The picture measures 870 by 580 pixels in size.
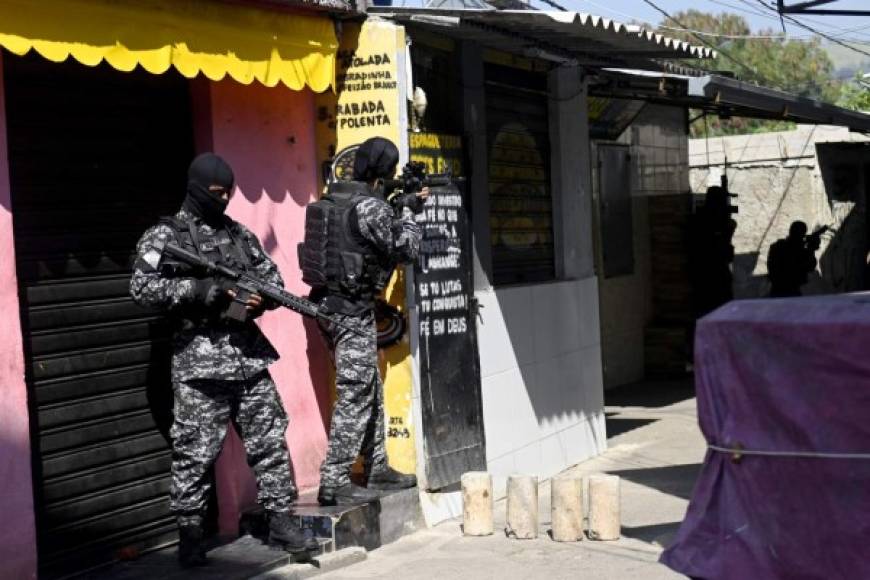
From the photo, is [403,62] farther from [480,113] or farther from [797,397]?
[797,397]

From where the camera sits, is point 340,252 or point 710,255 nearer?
point 340,252

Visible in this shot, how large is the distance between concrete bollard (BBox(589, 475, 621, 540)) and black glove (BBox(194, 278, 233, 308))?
248 centimetres

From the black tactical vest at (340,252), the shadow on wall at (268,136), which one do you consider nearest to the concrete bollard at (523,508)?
the black tactical vest at (340,252)

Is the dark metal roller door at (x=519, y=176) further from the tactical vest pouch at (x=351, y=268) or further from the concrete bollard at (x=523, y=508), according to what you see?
the tactical vest pouch at (x=351, y=268)

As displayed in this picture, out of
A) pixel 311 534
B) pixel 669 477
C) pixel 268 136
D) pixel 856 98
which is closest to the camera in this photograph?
pixel 311 534

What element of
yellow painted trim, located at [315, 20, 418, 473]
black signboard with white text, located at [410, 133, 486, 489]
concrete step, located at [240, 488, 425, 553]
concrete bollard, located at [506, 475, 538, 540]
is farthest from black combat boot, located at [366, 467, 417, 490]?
concrete bollard, located at [506, 475, 538, 540]

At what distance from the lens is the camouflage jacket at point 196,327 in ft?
19.7

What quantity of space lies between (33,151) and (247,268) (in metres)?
1.13

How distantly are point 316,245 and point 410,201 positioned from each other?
1.85 feet

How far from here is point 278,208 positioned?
7.43 meters

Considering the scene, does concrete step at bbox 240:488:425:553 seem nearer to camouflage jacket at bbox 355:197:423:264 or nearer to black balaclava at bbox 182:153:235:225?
camouflage jacket at bbox 355:197:423:264

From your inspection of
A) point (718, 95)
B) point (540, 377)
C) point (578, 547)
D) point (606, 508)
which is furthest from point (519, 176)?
point (578, 547)

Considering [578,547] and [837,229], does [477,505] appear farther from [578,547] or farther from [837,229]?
[837,229]

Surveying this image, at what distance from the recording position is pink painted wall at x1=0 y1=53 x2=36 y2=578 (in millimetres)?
5727
